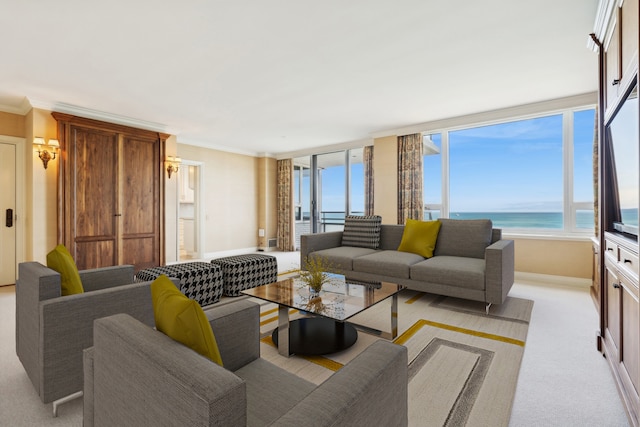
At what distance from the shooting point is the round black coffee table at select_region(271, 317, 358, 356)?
2.17m

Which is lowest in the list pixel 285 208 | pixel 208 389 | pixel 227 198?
pixel 208 389

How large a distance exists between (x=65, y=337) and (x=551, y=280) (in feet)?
17.2

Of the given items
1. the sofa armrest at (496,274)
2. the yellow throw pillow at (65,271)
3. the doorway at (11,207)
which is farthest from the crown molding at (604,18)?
the doorway at (11,207)

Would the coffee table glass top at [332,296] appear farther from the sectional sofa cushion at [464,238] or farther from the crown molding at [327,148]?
the crown molding at [327,148]

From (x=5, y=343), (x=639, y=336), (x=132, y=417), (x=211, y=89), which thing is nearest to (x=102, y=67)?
(x=211, y=89)

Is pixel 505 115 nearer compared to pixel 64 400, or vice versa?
pixel 64 400

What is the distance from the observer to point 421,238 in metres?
3.94

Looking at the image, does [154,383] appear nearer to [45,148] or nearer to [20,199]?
[45,148]

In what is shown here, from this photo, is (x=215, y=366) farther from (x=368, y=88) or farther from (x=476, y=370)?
(x=368, y=88)

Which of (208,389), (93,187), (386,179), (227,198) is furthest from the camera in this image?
(227,198)

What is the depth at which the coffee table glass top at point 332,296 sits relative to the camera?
6.95ft

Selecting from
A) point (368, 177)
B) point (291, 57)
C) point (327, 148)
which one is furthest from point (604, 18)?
point (327, 148)

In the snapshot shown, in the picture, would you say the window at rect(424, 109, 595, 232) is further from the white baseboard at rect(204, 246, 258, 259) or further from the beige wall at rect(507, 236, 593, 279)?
the white baseboard at rect(204, 246, 258, 259)

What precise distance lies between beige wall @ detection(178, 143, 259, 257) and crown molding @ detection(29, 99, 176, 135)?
102cm
